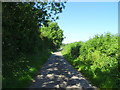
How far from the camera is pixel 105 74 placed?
736cm

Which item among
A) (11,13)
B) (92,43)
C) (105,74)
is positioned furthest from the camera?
(92,43)

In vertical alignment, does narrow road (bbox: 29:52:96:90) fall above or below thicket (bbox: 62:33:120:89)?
below

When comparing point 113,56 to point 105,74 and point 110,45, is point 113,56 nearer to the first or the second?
point 110,45

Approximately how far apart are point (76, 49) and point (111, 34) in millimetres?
9421

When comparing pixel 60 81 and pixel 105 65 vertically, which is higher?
pixel 105 65

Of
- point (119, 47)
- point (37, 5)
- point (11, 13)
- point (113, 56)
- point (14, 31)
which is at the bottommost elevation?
point (113, 56)

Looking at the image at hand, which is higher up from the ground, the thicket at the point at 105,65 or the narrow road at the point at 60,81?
the thicket at the point at 105,65

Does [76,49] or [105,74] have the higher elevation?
[76,49]

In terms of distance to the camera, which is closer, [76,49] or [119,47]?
[119,47]

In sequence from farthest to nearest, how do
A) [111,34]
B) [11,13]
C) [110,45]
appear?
[111,34] < [110,45] < [11,13]

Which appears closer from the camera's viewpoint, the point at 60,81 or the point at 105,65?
the point at 60,81

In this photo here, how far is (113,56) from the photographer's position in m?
9.12

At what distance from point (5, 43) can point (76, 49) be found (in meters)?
14.6

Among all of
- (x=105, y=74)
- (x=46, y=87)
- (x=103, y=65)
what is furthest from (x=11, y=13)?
(x=103, y=65)
